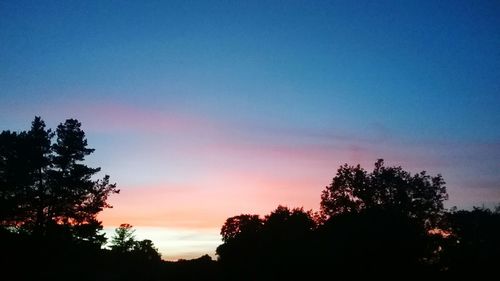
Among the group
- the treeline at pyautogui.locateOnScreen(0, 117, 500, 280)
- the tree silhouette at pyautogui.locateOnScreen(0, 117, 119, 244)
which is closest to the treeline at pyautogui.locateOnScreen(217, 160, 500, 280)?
the treeline at pyautogui.locateOnScreen(0, 117, 500, 280)

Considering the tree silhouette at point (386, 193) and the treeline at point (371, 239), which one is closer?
the treeline at point (371, 239)

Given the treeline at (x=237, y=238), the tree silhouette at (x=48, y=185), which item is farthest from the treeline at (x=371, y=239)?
the tree silhouette at (x=48, y=185)

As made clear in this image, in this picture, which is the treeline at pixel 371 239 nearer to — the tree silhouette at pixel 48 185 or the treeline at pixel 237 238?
the treeline at pixel 237 238

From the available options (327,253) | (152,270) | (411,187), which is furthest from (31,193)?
(411,187)

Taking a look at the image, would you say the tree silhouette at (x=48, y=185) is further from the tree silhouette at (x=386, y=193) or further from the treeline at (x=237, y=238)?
the tree silhouette at (x=386, y=193)

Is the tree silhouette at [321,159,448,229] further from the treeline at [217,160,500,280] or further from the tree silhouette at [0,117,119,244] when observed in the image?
the tree silhouette at [0,117,119,244]

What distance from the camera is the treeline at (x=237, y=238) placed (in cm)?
3775

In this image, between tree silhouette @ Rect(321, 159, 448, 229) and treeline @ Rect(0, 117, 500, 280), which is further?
tree silhouette @ Rect(321, 159, 448, 229)

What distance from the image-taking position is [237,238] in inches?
2350

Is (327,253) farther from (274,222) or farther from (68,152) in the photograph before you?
(68,152)

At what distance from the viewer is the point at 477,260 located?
56.0 m

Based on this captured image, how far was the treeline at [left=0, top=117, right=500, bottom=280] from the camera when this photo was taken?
37750 mm

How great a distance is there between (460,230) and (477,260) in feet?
71.0

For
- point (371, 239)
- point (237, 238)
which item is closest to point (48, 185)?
point (237, 238)
